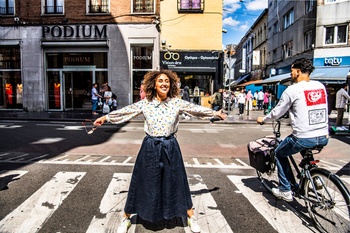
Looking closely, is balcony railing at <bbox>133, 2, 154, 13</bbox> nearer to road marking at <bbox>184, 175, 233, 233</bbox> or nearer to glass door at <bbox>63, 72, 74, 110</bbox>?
glass door at <bbox>63, 72, 74, 110</bbox>

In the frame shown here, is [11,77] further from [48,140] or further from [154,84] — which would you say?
[154,84]

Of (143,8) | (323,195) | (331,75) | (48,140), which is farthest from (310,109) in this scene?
(331,75)

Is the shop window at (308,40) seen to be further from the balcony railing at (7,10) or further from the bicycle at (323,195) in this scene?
the bicycle at (323,195)

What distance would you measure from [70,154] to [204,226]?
4.98 m

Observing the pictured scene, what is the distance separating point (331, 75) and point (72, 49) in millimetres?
17746

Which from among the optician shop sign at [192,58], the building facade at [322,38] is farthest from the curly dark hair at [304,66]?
the optician shop sign at [192,58]

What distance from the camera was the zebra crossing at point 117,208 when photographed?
3426 millimetres

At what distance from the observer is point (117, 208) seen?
13.0 feet

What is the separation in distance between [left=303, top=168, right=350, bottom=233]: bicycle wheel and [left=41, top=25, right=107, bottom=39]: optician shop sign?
18081mm

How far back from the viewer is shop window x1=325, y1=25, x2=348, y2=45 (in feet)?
69.3

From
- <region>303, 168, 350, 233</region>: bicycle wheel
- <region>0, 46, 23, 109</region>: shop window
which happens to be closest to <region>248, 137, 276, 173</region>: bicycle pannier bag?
<region>303, 168, 350, 233</region>: bicycle wheel

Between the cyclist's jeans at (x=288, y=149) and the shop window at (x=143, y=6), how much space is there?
56.8 feet

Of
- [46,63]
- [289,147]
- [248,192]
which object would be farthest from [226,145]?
[46,63]

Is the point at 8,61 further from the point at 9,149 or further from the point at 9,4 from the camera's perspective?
the point at 9,149
